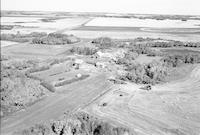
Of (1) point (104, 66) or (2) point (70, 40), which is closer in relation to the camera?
(1) point (104, 66)

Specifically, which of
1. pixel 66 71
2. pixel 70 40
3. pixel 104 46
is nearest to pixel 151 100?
pixel 66 71

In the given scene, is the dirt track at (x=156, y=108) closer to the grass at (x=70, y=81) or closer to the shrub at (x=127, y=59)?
the grass at (x=70, y=81)

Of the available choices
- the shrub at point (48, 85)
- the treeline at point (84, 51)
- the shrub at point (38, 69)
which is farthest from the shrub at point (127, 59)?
the shrub at point (48, 85)

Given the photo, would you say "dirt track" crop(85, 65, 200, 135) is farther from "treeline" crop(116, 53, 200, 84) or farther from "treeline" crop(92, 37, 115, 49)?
"treeline" crop(92, 37, 115, 49)

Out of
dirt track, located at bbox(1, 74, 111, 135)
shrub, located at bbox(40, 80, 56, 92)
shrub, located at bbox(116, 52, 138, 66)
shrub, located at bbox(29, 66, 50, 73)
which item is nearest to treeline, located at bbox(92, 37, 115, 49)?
shrub, located at bbox(116, 52, 138, 66)

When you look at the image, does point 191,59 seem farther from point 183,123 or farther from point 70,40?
point 70,40

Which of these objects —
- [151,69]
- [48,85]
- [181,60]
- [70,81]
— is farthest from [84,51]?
[48,85]
